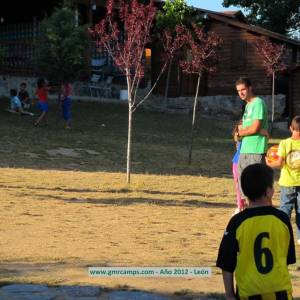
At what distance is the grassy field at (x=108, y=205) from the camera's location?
18.4 feet

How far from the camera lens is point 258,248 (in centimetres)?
312

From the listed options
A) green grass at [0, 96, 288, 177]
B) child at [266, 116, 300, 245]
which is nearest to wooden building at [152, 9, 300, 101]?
green grass at [0, 96, 288, 177]

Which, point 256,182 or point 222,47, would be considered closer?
point 256,182

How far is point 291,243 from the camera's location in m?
3.25

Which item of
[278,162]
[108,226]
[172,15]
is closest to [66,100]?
[172,15]

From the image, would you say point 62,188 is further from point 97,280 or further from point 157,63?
point 157,63

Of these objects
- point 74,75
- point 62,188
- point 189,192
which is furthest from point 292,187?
point 74,75

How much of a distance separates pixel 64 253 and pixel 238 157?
240 centimetres

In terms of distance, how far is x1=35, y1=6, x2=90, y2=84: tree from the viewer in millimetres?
20266

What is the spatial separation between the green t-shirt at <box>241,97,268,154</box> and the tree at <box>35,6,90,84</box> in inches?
547

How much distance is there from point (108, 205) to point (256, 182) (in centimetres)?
636

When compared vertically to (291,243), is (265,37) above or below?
above

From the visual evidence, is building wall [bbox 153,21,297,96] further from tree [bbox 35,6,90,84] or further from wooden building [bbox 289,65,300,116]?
tree [bbox 35,6,90,84]

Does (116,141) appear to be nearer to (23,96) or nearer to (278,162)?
(23,96)
